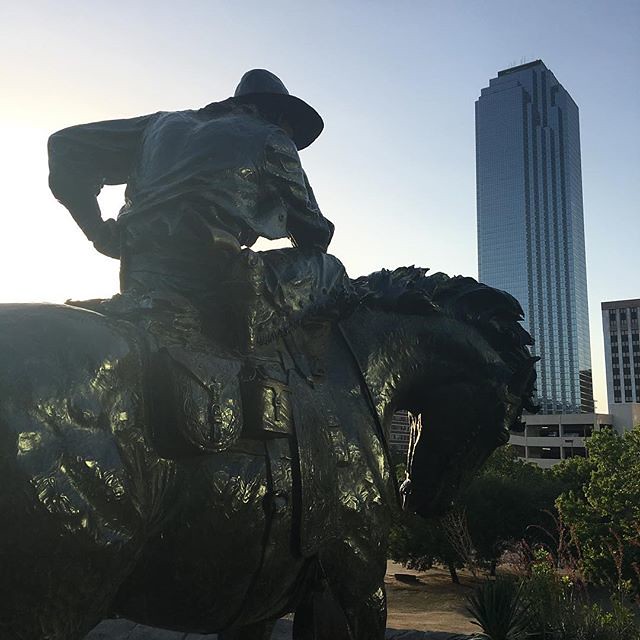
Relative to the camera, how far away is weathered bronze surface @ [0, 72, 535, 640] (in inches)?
66.9

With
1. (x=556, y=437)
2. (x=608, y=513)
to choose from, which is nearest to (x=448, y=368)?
(x=608, y=513)

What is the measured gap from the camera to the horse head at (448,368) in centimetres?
292

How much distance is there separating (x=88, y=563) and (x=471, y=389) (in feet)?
5.98

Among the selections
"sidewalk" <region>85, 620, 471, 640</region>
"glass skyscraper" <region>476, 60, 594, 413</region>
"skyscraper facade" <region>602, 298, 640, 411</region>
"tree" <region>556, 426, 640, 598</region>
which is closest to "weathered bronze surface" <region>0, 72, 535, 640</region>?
"sidewalk" <region>85, 620, 471, 640</region>

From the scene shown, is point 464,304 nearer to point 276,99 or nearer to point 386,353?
point 386,353

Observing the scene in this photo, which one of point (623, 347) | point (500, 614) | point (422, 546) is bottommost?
point (422, 546)

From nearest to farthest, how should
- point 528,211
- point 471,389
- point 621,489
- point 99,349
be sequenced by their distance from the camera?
point 99,349 → point 471,389 → point 621,489 → point 528,211

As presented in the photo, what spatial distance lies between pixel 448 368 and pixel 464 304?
0.30m

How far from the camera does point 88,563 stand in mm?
1729

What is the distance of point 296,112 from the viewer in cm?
290

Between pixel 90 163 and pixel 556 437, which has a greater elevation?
pixel 90 163

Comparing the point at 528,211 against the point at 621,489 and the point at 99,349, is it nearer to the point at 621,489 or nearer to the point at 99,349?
the point at 621,489

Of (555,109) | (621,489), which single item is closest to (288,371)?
(621,489)

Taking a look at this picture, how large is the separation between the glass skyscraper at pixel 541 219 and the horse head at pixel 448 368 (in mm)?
107241
